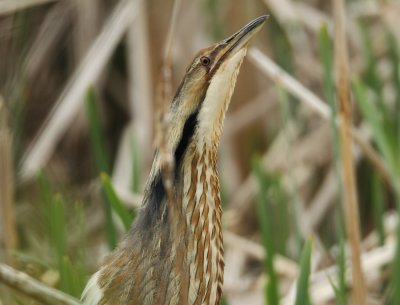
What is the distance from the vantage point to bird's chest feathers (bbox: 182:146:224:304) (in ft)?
4.85

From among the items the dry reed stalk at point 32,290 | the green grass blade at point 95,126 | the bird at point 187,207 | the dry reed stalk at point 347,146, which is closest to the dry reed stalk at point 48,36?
the green grass blade at point 95,126

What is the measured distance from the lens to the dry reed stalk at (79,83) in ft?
9.69

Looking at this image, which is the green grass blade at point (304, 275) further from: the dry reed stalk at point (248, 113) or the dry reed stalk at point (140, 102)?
the dry reed stalk at point (248, 113)

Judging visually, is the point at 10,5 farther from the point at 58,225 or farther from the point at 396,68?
the point at 58,225

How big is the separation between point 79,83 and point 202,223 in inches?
60.5

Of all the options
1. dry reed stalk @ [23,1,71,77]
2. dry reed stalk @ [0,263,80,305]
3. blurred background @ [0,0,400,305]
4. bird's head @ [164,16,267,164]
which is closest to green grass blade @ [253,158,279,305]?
blurred background @ [0,0,400,305]

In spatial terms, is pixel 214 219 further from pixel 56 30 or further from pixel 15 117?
pixel 56 30

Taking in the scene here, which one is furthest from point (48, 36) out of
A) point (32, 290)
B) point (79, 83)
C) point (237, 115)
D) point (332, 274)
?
Result: point (32, 290)

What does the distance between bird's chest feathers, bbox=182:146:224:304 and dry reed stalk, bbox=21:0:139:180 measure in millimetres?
1460

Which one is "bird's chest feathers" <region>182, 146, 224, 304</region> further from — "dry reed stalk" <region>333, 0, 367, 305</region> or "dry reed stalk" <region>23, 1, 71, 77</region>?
"dry reed stalk" <region>23, 1, 71, 77</region>

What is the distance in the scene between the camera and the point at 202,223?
4.94ft

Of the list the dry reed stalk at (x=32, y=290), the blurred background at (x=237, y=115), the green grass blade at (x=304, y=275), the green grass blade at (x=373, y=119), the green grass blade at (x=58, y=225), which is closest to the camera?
the dry reed stalk at (x=32, y=290)

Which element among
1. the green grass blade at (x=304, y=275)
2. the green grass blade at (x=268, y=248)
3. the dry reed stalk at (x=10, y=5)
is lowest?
the green grass blade at (x=268, y=248)

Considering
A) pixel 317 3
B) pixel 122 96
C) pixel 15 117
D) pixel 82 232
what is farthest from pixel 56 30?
pixel 82 232
